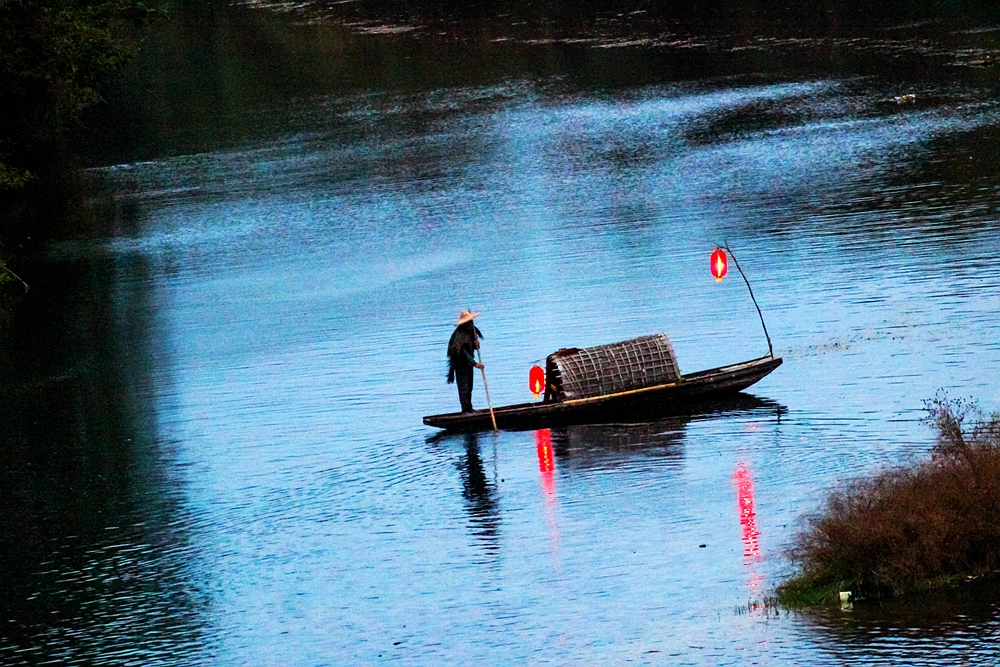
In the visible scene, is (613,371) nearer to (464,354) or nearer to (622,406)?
(622,406)

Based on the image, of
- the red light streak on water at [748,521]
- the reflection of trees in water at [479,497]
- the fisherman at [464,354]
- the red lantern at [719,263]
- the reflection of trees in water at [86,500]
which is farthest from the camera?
the red lantern at [719,263]

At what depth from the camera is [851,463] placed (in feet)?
82.1

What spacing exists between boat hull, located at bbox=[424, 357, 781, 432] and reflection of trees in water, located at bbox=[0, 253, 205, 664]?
5469mm

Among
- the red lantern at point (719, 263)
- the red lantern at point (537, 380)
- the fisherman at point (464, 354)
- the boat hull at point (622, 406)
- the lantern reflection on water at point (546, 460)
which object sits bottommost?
the lantern reflection on water at point (546, 460)

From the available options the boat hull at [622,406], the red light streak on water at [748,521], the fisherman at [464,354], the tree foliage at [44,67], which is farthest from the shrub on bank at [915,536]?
the tree foliage at [44,67]

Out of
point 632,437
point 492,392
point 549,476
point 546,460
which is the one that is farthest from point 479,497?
point 492,392

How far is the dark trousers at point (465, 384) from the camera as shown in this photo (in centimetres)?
2909

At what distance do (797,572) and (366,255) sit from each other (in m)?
29.8

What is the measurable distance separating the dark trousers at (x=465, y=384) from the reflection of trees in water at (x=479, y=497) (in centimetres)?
57

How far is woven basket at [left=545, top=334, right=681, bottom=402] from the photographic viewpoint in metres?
28.8

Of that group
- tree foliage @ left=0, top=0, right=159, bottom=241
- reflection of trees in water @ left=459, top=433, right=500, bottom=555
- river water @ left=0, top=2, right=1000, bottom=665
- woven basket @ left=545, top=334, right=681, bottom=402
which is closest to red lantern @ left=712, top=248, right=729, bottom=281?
river water @ left=0, top=2, right=1000, bottom=665

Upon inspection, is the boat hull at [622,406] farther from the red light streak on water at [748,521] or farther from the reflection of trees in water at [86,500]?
the reflection of trees in water at [86,500]

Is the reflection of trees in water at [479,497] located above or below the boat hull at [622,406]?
below

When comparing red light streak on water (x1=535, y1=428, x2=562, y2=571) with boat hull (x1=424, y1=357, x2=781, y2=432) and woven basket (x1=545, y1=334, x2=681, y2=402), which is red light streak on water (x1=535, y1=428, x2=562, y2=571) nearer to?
boat hull (x1=424, y1=357, x2=781, y2=432)
